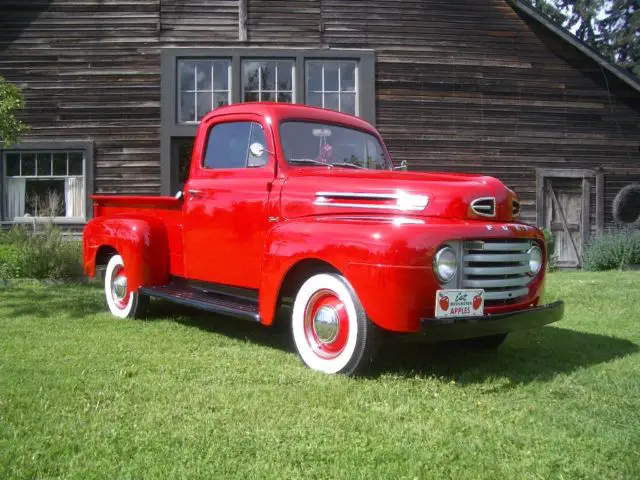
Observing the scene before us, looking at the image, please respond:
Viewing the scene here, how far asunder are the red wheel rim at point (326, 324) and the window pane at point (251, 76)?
28.1 feet

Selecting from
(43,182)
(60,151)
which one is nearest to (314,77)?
(60,151)

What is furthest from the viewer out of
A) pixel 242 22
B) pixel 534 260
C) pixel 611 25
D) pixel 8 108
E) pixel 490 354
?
pixel 611 25

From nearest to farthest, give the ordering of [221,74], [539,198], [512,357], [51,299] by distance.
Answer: [512,357] < [51,299] < [221,74] < [539,198]

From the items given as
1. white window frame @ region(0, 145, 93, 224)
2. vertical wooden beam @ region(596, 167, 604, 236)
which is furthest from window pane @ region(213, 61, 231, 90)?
vertical wooden beam @ region(596, 167, 604, 236)

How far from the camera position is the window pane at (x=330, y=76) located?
12.0 meters

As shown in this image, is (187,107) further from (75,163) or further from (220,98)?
(75,163)

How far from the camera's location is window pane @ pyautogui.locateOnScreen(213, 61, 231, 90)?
11.9 m

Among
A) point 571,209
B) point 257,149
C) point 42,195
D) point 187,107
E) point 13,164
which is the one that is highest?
point 187,107

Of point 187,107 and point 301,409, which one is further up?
point 187,107

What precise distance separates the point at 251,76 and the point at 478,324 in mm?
9275

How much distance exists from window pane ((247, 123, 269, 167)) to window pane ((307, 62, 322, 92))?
24.0ft

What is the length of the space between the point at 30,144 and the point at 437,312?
10329mm

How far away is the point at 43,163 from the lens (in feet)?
39.4

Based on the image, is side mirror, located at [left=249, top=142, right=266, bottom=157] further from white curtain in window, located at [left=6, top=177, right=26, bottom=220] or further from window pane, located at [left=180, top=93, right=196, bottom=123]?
white curtain in window, located at [left=6, top=177, right=26, bottom=220]
